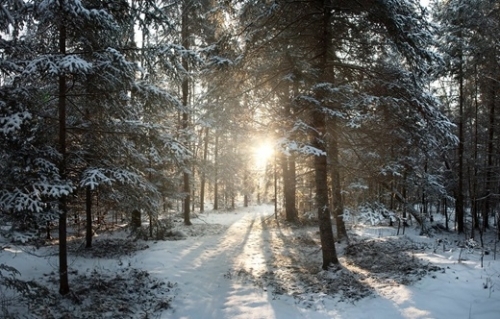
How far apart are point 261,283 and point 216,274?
1688 mm

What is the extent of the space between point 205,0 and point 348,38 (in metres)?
10.6

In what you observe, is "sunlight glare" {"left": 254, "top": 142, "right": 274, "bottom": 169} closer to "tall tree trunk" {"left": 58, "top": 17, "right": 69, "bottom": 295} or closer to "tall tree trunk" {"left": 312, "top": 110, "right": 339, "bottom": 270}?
"tall tree trunk" {"left": 312, "top": 110, "right": 339, "bottom": 270}

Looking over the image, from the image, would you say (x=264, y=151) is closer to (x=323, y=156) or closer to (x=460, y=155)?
(x=323, y=156)

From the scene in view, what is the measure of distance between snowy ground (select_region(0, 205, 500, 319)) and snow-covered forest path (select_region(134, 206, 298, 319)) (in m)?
0.03

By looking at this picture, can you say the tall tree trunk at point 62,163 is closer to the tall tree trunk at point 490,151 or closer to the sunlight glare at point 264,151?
the sunlight glare at point 264,151

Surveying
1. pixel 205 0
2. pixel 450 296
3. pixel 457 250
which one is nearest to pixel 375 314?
pixel 450 296

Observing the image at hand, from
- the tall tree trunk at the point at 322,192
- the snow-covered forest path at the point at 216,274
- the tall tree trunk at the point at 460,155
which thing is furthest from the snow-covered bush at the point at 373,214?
the tall tree trunk at the point at 460,155

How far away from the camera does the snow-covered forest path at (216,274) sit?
730 centimetres

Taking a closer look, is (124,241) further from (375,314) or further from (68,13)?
(375,314)

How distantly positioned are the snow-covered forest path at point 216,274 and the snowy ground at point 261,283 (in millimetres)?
31

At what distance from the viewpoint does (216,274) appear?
994cm

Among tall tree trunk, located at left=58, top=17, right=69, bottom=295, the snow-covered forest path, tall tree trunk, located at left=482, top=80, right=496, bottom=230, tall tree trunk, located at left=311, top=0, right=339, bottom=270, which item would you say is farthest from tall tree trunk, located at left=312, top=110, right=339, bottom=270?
tall tree trunk, located at left=482, top=80, right=496, bottom=230

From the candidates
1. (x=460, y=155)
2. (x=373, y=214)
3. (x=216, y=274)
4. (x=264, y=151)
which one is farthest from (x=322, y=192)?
(x=460, y=155)

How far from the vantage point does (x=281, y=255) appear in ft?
40.2
